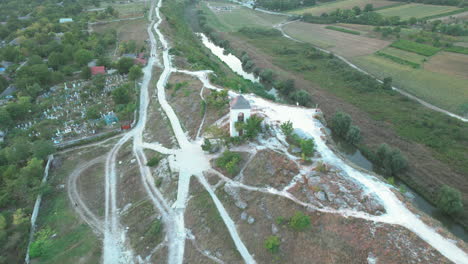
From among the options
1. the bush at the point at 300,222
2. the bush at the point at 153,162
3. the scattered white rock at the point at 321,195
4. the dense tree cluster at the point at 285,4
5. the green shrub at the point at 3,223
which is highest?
the dense tree cluster at the point at 285,4

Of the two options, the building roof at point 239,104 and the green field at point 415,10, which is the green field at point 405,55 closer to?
the green field at point 415,10

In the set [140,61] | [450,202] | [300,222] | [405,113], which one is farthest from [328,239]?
[140,61]

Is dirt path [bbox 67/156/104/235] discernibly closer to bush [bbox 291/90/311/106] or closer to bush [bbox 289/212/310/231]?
bush [bbox 289/212/310/231]

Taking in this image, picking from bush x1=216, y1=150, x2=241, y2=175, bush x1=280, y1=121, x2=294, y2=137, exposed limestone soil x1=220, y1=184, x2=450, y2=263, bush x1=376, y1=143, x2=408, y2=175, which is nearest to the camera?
exposed limestone soil x1=220, y1=184, x2=450, y2=263

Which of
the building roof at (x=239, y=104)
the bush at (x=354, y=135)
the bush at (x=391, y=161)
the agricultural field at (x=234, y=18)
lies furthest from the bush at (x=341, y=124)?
the agricultural field at (x=234, y=18)

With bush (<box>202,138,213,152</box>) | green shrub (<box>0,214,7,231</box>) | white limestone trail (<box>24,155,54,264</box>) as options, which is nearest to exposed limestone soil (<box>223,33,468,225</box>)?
bush (<box>202,138,213,152</box>)

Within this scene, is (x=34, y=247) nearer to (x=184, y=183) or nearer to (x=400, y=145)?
(x=184, y=183)

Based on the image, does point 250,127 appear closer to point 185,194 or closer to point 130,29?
point 185,194

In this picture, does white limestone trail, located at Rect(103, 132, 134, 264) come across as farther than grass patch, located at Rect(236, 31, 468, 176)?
No
